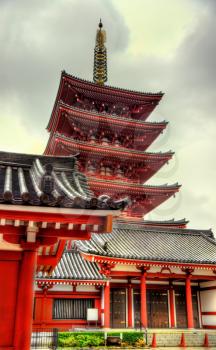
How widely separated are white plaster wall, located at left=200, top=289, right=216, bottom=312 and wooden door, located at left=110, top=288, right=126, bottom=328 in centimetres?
517

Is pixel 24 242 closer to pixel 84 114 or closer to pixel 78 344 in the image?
pixel 78 344

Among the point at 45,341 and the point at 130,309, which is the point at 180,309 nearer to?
the point at 130,309

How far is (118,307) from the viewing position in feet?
66.1

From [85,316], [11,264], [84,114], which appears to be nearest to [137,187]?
[84,114]

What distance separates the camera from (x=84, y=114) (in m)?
27.3

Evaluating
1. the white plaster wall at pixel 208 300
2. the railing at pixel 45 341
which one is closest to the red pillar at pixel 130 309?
the white plaster wall at pixel 208 300

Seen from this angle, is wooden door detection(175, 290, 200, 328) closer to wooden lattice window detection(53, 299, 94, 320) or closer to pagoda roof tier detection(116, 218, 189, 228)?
wooden lattice window detection(53, 299, 94, 320)

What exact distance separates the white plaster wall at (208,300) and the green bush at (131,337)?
595 cm

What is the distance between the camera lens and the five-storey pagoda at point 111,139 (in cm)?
2686

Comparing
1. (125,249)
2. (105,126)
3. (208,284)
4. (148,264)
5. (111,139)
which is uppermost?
(105,126)

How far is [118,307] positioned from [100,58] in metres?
26.6

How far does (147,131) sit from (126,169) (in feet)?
13.0

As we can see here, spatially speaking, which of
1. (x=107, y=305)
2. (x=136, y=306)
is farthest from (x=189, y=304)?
(x=107, y=305)

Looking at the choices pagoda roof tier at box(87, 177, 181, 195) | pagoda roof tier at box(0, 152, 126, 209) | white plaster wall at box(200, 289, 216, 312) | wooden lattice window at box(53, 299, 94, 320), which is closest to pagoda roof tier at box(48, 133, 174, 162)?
pagoda roof tier at box(87, 177, 181, 195)
